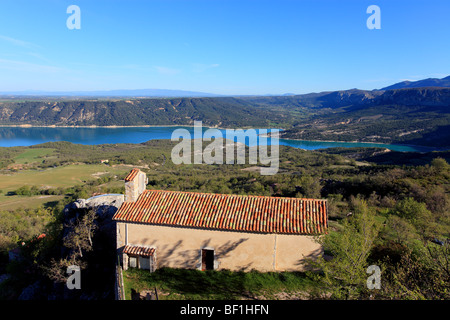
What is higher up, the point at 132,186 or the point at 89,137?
the point at 89,137

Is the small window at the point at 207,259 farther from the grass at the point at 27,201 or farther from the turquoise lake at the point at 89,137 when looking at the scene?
Answer: the turquoise lake at the point at 89,137

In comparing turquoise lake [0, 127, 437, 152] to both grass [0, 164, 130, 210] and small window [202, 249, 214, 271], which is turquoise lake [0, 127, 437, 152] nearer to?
grass [0, 164, 130, 210]

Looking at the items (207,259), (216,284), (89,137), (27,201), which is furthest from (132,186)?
(89,137)

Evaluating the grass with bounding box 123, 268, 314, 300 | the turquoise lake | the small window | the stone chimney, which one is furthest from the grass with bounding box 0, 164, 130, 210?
the turquoise lake

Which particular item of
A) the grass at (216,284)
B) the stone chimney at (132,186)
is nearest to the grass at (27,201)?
the stone chimney at (132,186)

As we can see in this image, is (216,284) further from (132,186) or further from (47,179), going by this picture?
(47,179)

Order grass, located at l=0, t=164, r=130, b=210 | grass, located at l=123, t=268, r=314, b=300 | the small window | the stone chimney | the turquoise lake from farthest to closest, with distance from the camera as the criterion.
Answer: the turquoise lake < grass, located at l=0, t=164, r=130, b=210 < the stone chimney < the small window < grass, located at l=123, t=268, r=314, b=300
